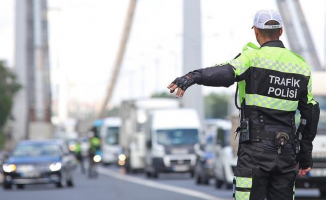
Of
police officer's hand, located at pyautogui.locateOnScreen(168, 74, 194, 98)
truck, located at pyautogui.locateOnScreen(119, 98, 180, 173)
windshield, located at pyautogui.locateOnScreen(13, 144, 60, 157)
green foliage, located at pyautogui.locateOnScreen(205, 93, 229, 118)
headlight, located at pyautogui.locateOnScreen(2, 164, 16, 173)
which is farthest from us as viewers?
green foliage, located at pyautogui.locateOnScreen(205, 93, 229, 118)

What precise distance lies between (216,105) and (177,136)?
112914 mm

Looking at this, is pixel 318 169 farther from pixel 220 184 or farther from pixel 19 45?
pixel 19 45

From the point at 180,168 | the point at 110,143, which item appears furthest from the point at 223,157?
the point at 110,143

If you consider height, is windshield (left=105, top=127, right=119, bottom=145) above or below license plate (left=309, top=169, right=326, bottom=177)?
Result: above

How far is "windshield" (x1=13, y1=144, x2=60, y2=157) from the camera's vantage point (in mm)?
28078

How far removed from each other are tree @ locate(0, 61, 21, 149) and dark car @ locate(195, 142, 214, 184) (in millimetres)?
34794

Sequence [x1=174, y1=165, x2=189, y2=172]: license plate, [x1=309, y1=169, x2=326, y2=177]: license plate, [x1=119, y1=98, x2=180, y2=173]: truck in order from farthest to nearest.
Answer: [x1=119, y1=98, x2=180, y2=173]: truck → [x1=174, y1=165, x2=189, y2=172]: license plate → [x1=309, y1=169, x2=326, y2=177]: license plate

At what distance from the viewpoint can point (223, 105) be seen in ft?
488

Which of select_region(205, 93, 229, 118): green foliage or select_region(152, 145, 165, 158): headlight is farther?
select_region(205, 93, 229, 118): green foliage

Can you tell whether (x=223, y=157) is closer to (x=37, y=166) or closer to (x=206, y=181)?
(x=206, y=181)

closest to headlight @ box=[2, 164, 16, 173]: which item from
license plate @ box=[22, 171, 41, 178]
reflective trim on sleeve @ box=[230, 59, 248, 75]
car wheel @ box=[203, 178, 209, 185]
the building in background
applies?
license plate @ box=[22, 171, 41, 178]

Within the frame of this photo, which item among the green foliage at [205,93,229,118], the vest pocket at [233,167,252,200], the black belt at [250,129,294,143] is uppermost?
the green foliage at [205,93,229,118]

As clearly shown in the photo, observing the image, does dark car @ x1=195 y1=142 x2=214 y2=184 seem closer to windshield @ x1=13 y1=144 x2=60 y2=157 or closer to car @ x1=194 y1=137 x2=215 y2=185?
car @ x1=194 y1=137 x2=215 y2=185

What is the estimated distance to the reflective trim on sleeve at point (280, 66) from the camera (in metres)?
6.94
